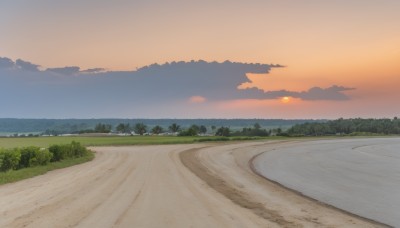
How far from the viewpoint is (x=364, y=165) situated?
121 ft

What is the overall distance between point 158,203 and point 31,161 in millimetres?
17869

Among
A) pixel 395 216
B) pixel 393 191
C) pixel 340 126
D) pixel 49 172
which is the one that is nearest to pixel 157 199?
pixel 395 216

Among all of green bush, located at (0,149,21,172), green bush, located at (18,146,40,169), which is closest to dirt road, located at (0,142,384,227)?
green bush, located at (0,149,21,172)

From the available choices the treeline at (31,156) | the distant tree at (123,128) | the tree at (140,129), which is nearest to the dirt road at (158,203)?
the treeline at (31,156)

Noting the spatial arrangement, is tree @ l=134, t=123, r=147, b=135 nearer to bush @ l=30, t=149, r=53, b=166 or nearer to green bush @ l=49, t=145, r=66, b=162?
green bush @ l=49, t=145, r=66, b=162

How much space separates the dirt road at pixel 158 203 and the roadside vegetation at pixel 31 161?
60.3 inches

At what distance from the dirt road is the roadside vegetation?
1.53m

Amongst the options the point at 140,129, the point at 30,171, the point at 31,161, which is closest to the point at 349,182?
the point at 30,171

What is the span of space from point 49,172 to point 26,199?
12.2 metres

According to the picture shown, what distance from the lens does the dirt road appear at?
14.0 meters

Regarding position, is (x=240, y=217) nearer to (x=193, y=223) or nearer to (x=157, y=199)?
(x=193, y=223)

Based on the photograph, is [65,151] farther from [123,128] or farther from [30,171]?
[123,128]

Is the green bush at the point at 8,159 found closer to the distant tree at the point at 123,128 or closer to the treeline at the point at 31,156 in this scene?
the treeline at the point at 31,156

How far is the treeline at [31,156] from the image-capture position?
1152 inches
